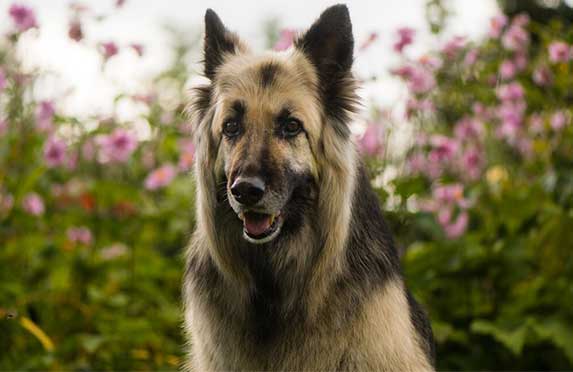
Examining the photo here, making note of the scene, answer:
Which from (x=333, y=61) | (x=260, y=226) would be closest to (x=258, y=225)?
(x=260, y=226)

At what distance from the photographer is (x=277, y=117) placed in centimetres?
364

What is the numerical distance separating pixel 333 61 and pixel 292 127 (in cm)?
44

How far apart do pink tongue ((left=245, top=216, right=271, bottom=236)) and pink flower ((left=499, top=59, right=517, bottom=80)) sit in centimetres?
420

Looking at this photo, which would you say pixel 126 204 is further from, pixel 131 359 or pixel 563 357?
pixel 563 357

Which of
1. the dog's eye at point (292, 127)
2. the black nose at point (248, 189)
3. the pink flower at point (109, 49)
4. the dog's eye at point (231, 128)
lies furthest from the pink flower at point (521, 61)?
the black nose at point (248, 189)

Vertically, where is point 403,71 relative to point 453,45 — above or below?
below

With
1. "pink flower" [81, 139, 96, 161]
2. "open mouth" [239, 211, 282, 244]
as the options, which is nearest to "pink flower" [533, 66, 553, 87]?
"pink flower" [81, 139, 96, 161]

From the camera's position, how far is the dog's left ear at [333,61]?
384cm

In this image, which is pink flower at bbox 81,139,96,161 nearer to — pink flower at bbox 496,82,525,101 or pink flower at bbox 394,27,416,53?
pink flower at bbox 394,27,416,53

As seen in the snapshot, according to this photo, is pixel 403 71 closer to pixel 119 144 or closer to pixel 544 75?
pixel 544 75

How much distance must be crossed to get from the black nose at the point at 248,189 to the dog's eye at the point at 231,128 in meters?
0.34

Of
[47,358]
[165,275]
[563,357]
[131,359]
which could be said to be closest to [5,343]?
[47,358]

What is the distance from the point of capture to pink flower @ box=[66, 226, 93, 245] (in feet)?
23.0

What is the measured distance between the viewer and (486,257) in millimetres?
6648
